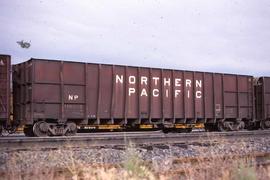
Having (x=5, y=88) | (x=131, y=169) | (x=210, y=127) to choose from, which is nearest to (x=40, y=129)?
(x=5, y=88)

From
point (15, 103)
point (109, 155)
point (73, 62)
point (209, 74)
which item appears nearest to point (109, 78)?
point (73, 62)

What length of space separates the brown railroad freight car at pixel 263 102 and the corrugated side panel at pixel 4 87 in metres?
13.3

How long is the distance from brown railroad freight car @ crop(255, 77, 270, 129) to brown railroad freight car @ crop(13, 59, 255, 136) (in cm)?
72

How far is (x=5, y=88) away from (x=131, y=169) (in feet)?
33.5

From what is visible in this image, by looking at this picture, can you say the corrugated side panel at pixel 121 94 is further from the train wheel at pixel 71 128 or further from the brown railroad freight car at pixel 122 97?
the train wheel at pixel 71 128

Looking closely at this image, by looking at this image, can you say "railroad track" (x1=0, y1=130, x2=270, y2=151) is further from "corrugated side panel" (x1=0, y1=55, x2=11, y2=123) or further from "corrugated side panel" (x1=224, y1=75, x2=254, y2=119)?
"corrugated side panel" (x1=224, y1=75, x2=254, y2=119)

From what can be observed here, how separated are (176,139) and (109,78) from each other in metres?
4.68

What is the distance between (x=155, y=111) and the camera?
1906 cm

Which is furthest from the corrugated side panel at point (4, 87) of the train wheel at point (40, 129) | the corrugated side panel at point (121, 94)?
the train wheel at point (40, 129)

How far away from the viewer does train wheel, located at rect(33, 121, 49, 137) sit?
1580 centimetres

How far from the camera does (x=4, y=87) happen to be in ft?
50.9

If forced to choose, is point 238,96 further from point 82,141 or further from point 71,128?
point 82,141

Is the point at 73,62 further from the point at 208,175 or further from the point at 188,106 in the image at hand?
the point at 208,175

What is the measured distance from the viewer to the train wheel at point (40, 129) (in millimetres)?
15801
